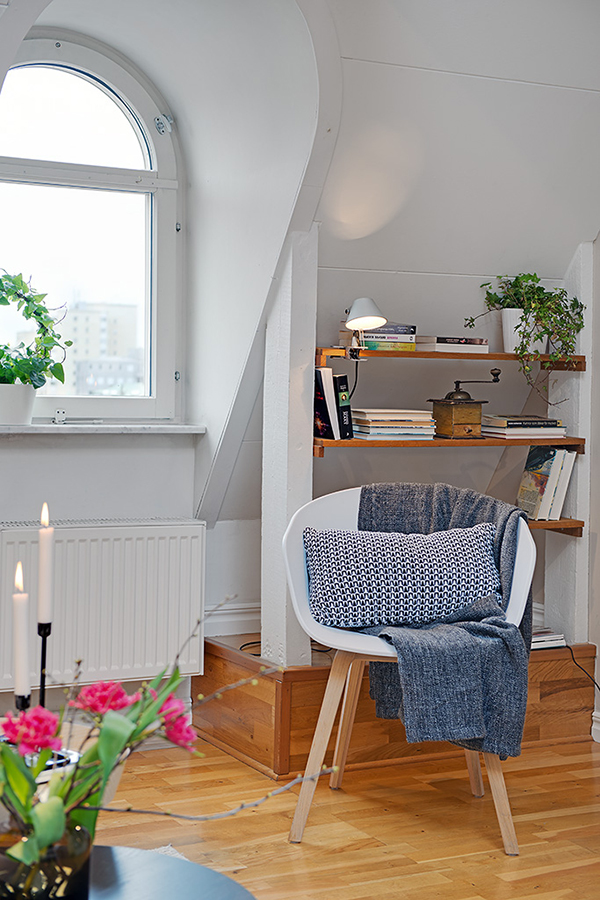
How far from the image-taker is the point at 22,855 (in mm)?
1024

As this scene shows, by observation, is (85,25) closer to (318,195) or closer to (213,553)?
(318,195)

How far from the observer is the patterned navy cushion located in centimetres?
257

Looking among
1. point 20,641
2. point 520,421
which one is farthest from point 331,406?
point 20,641

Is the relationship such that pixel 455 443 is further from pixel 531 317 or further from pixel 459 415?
pixel 531 317

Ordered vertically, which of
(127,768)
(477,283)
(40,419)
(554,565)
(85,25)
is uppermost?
(85,25)

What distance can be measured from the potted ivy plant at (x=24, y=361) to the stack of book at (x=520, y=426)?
137 cm

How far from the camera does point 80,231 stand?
3.29m

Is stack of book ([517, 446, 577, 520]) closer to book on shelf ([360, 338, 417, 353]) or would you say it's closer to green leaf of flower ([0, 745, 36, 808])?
book on shelf ([360, 338, 417, 353])

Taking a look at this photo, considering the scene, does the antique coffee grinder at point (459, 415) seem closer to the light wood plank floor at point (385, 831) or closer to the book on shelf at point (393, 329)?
the book on shelf at point (393, 329)

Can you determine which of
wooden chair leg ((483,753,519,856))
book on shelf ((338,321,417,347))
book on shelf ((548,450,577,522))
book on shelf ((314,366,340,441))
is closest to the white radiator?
book on shelf ((314,366,340,441))

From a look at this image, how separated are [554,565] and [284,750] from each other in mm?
1175

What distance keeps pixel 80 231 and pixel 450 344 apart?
4.17 feet

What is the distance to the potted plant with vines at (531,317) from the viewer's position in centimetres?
313

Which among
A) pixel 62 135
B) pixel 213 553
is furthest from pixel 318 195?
pixel 213 553
